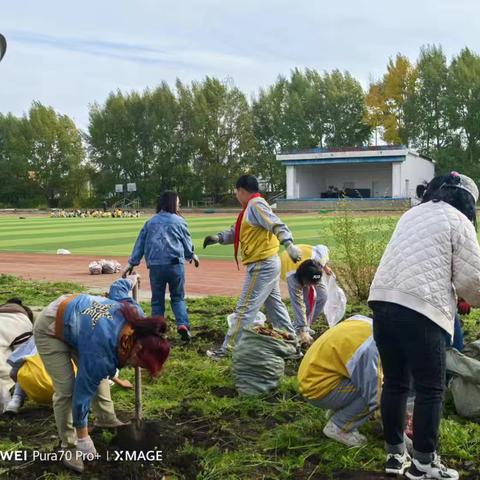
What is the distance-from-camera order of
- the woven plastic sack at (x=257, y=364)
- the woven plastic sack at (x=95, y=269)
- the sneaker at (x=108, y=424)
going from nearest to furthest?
the sneaker at (x=108, y=424) → the woven plastic sack at (x=257, y=364) → the woven plastic sack at (x=95, y=269)

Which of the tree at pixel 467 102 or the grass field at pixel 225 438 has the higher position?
the tree at pixel 467 102

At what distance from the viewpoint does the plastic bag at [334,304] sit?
5.88 m

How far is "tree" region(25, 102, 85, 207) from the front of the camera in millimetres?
73688

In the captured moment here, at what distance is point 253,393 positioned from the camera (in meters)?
4.87

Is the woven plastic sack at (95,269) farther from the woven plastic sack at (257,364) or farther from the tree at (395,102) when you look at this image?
the tree at (395,102)

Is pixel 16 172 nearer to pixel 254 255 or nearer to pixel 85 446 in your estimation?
pixel 254 255

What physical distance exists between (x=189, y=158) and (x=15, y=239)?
45.7 meters

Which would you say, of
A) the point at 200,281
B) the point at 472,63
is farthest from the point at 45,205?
the point at 200,281

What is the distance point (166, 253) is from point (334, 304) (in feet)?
6.19

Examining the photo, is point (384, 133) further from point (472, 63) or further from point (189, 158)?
point (189, 158)

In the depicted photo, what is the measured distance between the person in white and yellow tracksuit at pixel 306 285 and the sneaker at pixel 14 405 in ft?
8.64

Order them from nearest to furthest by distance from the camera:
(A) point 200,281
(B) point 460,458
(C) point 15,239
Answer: (B) point 460,458 → (A) point 200,281 → (C) point 15,239

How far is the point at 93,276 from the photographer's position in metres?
12.6

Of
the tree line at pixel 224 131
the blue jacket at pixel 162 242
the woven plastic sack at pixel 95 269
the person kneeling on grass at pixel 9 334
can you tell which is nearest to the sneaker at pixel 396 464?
the person kneeling on grass at pixel 9 334
